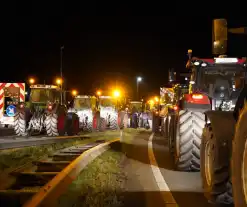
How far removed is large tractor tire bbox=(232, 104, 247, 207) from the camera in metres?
5.01

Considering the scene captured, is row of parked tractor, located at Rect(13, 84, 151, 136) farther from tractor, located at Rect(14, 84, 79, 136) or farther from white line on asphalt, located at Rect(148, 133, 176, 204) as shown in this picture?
white line on asphalt, located at Rect(148, 133, 176, 204)

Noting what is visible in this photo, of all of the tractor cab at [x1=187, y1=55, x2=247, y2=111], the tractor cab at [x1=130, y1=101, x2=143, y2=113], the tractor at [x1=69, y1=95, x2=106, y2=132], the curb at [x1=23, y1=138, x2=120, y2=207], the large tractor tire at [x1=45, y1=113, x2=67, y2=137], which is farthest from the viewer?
the tractor cab at [x1=130, y1=101, x2=143, y2=113]

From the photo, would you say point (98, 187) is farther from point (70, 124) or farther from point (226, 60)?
point (70, 124)

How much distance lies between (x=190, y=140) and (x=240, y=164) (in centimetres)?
602

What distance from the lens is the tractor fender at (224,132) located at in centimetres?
641

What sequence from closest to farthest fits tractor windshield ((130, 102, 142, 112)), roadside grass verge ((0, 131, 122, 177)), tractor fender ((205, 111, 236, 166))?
tractor fender ((205, 111, 236, 166))
roadside grass verge ((0, 131, 122, 177))
tractor windshield ((130, 102, 142, 112))

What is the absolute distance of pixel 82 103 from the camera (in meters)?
30.7

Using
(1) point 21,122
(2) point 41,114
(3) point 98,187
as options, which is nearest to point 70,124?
(2) point 41,114

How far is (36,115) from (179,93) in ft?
30.0

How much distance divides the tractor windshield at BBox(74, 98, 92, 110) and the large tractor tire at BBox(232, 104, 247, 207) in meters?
25.4

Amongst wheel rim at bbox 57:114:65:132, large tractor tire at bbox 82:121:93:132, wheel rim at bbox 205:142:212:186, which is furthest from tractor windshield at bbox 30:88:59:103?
wheel rim at bbox 205:142:212:186

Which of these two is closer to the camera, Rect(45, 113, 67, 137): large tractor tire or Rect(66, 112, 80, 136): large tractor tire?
Rect(45, 113, 67, 137): large tractor tire

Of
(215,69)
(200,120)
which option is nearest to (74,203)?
(200,120)

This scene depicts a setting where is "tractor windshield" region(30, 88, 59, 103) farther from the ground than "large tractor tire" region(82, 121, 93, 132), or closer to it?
farther from the ground
